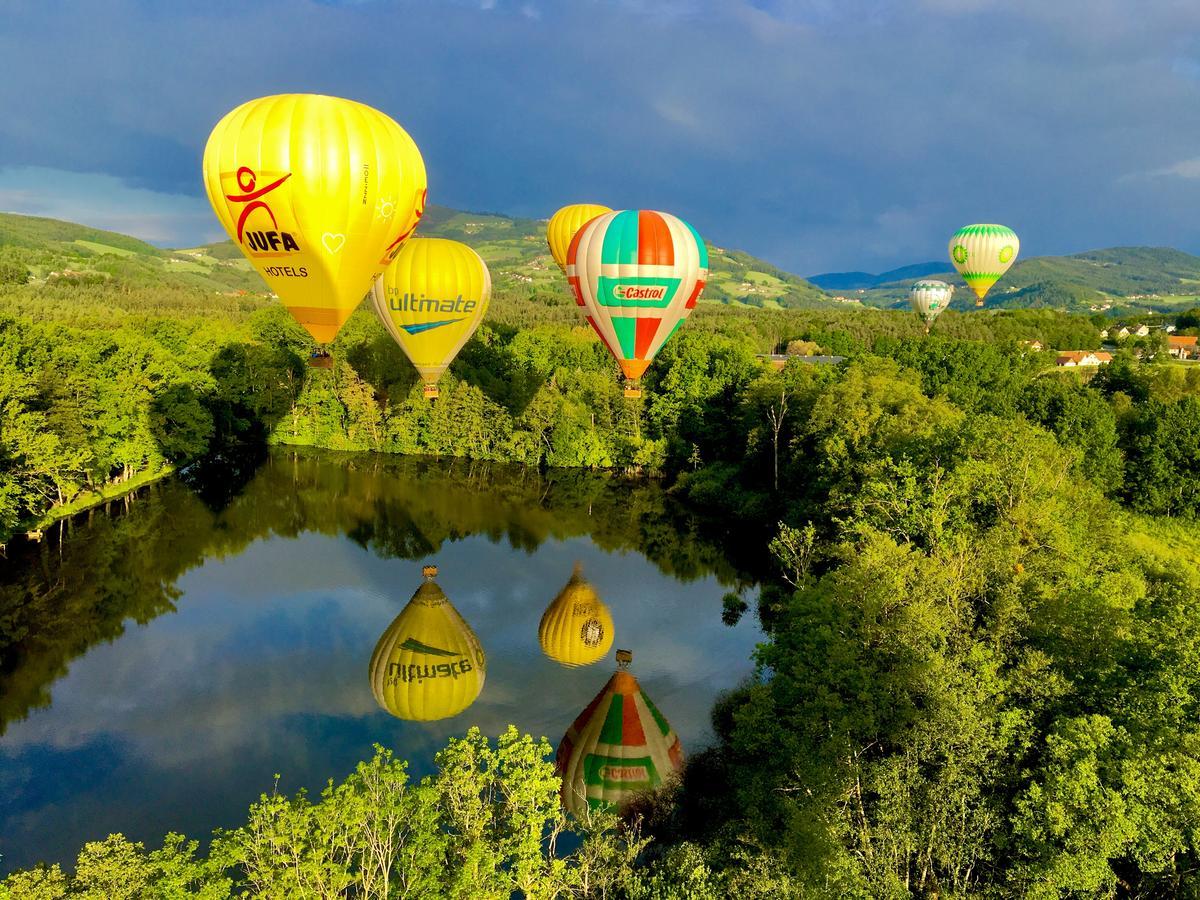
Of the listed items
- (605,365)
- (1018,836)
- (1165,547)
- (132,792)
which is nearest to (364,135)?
(132,792)

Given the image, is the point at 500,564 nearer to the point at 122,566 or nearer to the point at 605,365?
the point at 122,566

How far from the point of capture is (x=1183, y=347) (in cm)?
8906

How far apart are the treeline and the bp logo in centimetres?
1843

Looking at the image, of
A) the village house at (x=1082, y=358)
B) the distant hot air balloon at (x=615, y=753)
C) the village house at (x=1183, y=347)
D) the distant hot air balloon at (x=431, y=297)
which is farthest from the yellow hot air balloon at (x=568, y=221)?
the village house at (x=1183, y=347)

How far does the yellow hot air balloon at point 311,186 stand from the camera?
20312mm

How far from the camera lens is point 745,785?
15.6 m

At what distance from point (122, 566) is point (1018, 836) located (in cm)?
3139

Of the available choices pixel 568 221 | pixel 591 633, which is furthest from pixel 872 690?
pixel 568 221

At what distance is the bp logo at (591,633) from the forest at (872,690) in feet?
17.4

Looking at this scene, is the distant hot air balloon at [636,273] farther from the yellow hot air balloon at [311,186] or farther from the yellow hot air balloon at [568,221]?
the yellow hot air balloon at [568,221]

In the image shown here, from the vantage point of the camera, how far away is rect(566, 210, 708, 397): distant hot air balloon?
90.0 ft

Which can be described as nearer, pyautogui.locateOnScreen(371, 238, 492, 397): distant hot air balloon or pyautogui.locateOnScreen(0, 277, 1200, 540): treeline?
pyautogui.locateOnScreen(371, 238, 492, 397): distant hot air balloon

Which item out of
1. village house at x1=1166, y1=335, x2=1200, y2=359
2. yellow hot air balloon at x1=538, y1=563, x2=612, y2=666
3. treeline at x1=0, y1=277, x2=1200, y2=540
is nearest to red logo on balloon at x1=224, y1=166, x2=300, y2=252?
yellow hot air balloon at x1=538, y1=563, x2=612, y2=666

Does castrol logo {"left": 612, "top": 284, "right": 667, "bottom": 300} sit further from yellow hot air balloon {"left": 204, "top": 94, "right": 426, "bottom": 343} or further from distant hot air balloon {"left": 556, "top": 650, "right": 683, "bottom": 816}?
distant hot air balloon {"left": 556, "top": 650, "right": 683, "bottom": 816}
